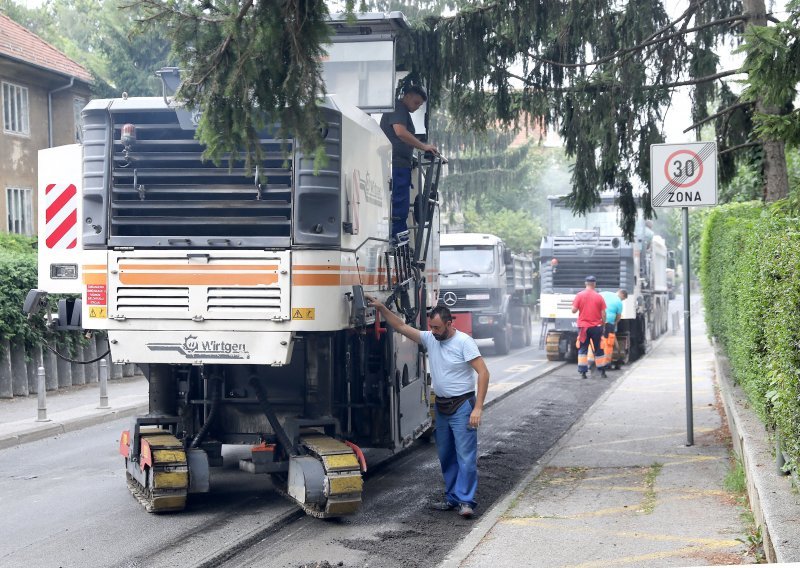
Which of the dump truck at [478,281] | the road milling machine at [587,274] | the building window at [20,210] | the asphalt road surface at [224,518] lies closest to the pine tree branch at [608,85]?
the asphalt road surface at [224,518]

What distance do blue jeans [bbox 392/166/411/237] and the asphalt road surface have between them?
242 centimetres

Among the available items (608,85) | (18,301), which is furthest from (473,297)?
(608,85)

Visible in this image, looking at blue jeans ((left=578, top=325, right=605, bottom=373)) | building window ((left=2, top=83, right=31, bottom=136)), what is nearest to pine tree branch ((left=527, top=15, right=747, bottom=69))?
blue jeans ((left=578, top=325, right=605, bottom=373))

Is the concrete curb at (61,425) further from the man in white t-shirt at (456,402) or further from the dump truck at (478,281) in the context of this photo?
the dump truck at (478,281)

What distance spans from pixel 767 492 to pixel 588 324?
1511 centimetres

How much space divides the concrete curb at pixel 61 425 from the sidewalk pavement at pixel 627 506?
21.3 feet

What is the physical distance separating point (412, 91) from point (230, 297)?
3.11 meters

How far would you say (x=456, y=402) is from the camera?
354 inches

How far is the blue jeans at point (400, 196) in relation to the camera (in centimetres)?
1058

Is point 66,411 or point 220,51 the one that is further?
point 66,411

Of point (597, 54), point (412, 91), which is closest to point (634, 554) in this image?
point (412, 91)

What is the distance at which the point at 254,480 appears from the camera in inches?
423

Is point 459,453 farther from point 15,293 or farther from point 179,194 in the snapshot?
point 15,293

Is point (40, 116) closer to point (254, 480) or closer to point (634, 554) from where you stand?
point (254, 480)
